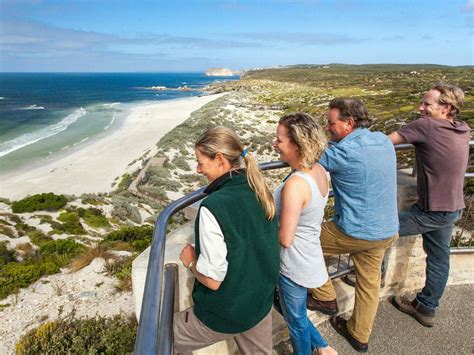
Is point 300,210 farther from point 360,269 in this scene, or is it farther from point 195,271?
point 360,269

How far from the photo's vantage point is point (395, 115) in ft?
112

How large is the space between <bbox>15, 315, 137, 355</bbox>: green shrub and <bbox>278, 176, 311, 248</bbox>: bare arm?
2990 millimetres

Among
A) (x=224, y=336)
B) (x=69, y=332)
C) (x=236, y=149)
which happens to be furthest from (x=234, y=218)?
(x=69, y=332)

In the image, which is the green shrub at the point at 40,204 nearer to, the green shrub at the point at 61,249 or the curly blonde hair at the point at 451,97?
the green shrub at the point at 61,249

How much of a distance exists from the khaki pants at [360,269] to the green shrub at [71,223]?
10816 millimetres

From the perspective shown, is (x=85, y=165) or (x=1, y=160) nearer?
(x=85, y=165)

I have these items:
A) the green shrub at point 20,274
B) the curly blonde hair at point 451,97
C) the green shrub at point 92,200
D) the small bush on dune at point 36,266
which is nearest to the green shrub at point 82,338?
the green shrub at point 20,274

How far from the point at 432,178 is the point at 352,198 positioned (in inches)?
28.6

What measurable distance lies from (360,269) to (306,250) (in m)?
0.69

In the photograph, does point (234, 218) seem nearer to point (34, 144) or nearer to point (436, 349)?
point (436, 349)

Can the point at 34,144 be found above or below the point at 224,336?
below

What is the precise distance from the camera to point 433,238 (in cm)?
297

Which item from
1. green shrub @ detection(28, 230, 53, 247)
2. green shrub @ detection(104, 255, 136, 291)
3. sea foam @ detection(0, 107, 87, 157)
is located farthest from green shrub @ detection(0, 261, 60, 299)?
sea foam @ detection(0, 107, 87, 157)

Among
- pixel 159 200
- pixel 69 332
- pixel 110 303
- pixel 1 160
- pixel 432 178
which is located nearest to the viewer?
pixel 432 178
